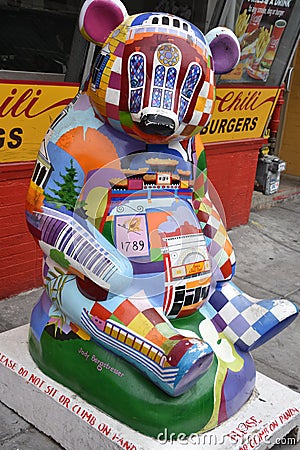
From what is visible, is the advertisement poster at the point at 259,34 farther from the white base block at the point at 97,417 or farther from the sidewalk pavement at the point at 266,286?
the white base block at the point at 97,417

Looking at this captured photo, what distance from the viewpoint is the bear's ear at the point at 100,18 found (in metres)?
2.19

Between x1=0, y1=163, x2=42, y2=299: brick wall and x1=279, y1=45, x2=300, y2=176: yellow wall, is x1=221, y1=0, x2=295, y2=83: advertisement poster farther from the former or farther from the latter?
x1=0, y1=163, x2=42, y2=299: brick wall

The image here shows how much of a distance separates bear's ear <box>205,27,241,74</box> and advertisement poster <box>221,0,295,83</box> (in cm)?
315

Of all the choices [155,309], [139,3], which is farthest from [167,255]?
[139,3]

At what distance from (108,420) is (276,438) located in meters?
0.72

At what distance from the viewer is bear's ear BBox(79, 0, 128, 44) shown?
2188 mm

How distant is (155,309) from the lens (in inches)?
89.7

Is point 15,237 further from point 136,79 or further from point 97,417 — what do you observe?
point 136,79

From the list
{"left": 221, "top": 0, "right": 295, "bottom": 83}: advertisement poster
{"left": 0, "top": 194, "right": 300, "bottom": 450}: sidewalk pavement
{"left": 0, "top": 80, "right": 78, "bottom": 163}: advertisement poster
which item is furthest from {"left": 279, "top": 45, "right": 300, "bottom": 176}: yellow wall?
{"left": 0, "top": 80, "right": 78, "bottom": 163}: advertisement poster

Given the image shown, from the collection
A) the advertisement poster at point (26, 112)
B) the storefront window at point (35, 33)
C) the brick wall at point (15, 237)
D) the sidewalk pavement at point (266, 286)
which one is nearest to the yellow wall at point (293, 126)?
the sidewalk pavement at point (266, 286)

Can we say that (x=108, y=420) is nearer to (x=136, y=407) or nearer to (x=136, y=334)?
(x=136, y=407)

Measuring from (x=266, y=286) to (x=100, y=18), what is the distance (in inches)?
115

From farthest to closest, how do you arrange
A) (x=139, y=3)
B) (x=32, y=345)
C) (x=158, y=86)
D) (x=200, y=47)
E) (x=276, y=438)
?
(x=139, y=3), (x=32, y=345), (x=276, y=438), (x=200, y=47), (x=158, y=86)

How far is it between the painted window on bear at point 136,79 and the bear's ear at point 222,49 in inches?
17.8
